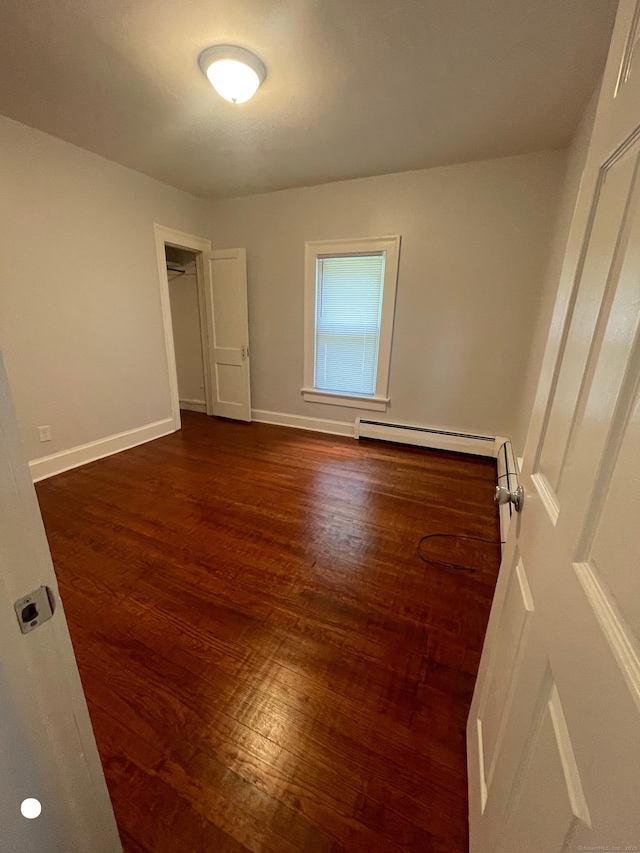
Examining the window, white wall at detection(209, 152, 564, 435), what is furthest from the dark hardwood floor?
the window

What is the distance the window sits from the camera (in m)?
3.47

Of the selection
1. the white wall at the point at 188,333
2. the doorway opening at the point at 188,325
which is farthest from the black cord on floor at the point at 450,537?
the white wall at the point at 188,333

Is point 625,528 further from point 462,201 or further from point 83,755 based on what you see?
point 462,201

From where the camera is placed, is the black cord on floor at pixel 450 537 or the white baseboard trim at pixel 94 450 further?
the white baseboard trim at pixel 94 450

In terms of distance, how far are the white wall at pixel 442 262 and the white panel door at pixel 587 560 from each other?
8.88 ft

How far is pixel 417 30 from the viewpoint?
5.29 ft

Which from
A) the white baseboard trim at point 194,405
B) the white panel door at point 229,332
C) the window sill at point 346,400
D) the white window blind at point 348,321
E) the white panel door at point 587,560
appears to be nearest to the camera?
the white panel door at point 587,560

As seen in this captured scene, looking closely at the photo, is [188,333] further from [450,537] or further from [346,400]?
[450,537]

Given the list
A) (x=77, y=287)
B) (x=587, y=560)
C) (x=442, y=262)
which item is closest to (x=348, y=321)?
(x=442, y=262)

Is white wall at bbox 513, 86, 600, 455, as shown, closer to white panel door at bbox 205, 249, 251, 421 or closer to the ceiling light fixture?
the ceiling light fixture

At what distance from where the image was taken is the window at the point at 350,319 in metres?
3.47

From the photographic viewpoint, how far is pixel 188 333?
15.7 ft

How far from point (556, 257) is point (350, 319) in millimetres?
1919

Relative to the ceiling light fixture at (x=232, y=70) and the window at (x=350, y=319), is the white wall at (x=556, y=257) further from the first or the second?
the ceiling light fixture at (x=232, y=70)
